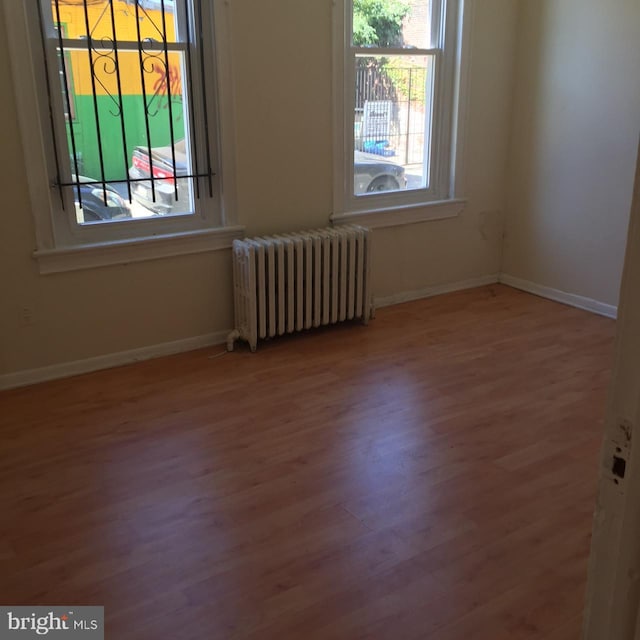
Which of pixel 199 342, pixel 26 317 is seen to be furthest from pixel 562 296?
pixel 26 317

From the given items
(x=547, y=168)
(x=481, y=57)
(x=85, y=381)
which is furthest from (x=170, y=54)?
(x=547, y=168)

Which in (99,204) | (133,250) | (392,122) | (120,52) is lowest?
(133,250)

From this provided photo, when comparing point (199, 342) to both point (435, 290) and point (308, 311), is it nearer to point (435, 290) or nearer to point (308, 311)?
point (308, 311)

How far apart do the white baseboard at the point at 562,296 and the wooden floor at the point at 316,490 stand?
51 cm

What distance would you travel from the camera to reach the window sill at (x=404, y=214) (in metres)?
4.60

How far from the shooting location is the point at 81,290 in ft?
12.3

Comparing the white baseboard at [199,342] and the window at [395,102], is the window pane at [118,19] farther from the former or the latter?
the white baseboard at [199,342]

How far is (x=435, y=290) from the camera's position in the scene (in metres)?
5.20

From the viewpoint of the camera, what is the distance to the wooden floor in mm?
2133

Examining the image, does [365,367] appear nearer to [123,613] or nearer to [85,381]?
[85,381]

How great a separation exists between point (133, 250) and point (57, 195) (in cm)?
49

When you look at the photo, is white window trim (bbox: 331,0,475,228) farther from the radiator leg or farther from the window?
the radiator leg

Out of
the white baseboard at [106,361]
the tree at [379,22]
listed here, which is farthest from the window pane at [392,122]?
the white baseboard at [106,361]

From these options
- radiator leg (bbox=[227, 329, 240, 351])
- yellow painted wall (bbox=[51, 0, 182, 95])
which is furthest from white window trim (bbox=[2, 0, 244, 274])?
radiator leg (bbox=[227, 329, 240, 351])
